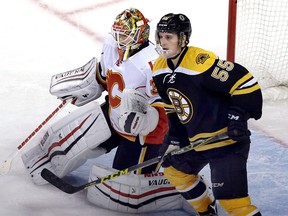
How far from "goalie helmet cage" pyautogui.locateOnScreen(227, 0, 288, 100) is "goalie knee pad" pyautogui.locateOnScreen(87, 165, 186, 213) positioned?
1.39m

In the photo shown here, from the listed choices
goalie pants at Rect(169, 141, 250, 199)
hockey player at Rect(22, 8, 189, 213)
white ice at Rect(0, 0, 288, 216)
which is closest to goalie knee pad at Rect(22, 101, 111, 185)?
hockey player at Rect(22, 8, 189, 213)

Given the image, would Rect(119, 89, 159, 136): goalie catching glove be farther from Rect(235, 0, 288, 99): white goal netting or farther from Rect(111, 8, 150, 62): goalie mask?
Rect(235, 0, 288, 99): white goal netting

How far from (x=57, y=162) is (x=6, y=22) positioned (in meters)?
2.16

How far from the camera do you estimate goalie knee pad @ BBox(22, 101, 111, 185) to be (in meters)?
4.15

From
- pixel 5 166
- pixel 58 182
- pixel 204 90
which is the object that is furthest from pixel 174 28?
pixel 5 166

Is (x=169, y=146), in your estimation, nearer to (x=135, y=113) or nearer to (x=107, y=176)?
(x=135, y=113)

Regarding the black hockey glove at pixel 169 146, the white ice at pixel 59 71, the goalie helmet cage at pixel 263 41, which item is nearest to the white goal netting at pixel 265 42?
the goalie helmet cage at pixel 263 41

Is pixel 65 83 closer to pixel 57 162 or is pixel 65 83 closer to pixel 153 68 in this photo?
pixel 57 162

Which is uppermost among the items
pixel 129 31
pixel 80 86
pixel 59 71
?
pixel 129 31

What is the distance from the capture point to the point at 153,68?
364 cm

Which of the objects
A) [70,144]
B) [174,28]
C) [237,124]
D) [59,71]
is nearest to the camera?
[237,124]

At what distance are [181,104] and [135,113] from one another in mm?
314

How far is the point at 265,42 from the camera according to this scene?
5.64 meters

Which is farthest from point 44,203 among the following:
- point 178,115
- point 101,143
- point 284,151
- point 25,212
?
point 284,151
